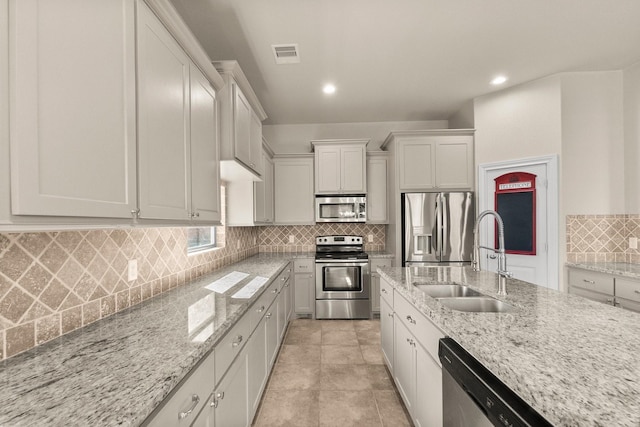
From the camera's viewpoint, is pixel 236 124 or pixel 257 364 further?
pixel 236 124

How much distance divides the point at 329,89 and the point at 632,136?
10.5 ft

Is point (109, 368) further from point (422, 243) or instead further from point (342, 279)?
point (422, 243)

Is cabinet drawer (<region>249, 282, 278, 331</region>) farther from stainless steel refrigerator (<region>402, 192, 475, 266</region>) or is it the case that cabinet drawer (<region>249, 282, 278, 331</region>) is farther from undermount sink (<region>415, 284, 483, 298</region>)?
stainless steel refrigerator (<region>402, 192, 475, 266</region>)

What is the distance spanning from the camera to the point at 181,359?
94cm

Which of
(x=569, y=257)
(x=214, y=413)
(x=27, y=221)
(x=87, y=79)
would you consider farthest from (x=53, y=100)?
(x=569, y=257)

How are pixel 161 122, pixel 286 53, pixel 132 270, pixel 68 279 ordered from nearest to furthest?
pixel 68 279, pixel 161 122, pixel 132 270, pixel 286 53

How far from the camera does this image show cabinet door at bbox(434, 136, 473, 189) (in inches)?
144

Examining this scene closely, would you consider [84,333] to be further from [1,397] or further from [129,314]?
[1,397]

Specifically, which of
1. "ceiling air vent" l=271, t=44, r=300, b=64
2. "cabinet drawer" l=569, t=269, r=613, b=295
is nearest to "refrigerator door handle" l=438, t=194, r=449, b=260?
"cabinet drawer" l=569, t=269, r=613, b=295

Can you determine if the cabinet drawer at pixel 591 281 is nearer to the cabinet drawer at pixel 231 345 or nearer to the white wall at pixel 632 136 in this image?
the white wall at pixel 632 136

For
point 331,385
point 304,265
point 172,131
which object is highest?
point 172,131

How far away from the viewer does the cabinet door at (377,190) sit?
407 cm

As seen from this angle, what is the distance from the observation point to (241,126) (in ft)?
7.36

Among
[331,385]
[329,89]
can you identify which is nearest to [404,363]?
[331,385]
